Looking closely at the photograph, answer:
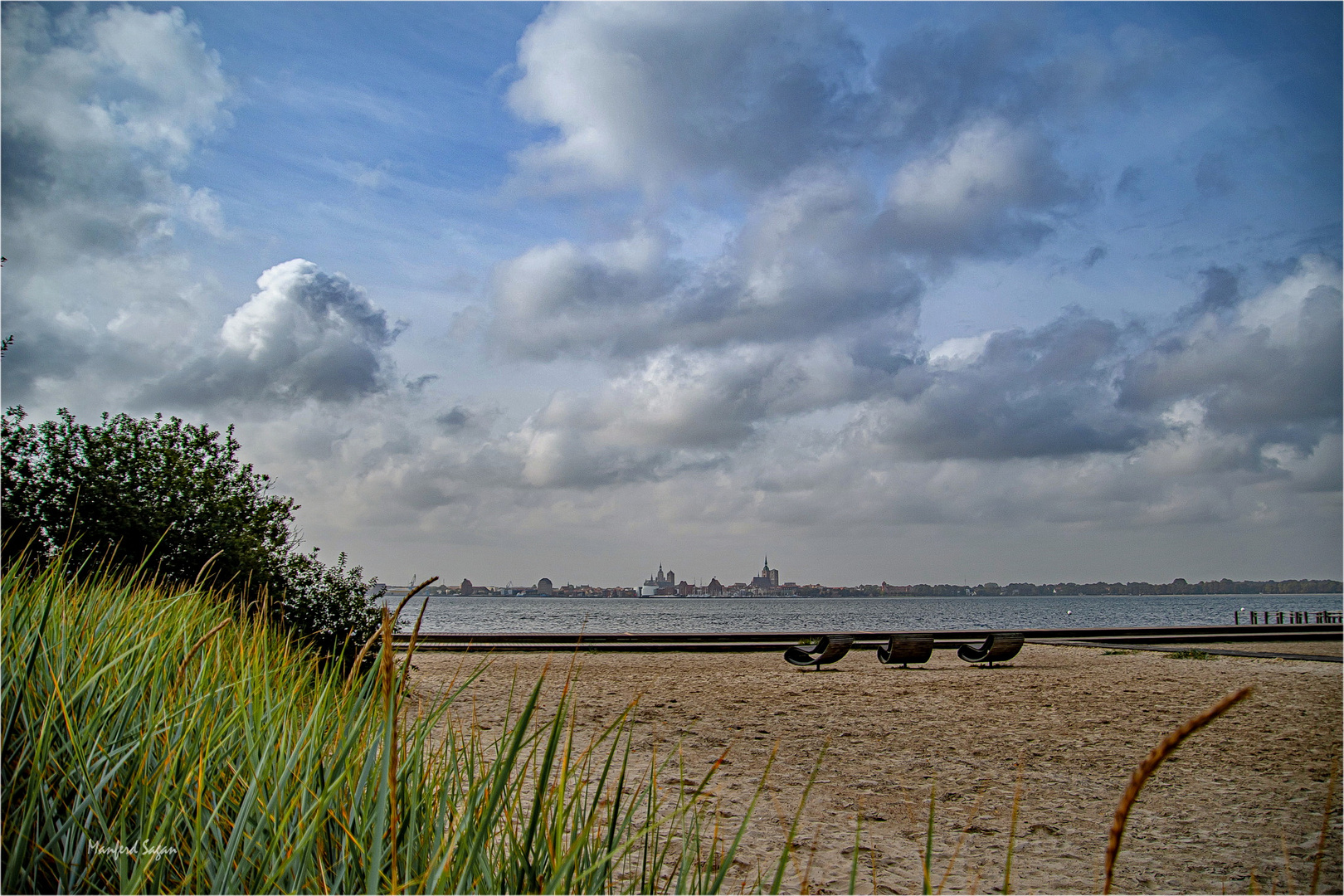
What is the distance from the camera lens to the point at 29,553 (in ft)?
27.8

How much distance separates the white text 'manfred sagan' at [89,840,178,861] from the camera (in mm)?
2137

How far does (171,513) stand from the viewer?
1032 centimetres

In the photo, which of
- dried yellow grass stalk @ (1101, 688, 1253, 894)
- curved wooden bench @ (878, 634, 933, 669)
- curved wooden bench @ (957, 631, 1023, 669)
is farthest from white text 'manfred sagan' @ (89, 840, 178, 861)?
curved wooden bench @ (957, 631, 1023, 669)

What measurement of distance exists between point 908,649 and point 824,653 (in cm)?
174

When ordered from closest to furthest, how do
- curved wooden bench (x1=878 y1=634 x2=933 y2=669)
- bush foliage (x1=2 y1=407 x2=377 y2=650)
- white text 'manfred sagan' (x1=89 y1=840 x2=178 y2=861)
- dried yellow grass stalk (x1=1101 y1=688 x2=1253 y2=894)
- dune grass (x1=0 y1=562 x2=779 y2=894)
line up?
dried yellow grass stalk (x1=1101 y1=688 x2=1253 y2=894) < dune grass (x1=0 y1=562 x2=779 y2=894) < white text 'manfred sagan' (x1=89 y1=840 x2=178 y2=861) < bush foliage (x1=2 y1=407 x2=377 y2=650) < curved wooden bench (x1=878 y1=634 x2=933 y2=669)

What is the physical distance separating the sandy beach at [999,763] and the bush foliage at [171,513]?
2005 millimetres

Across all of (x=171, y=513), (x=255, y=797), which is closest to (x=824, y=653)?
(x=171, y=513)

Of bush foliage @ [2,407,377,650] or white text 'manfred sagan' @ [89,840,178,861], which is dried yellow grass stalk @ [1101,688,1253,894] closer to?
white text 'manfred sagan' @ [89,840,178,861]

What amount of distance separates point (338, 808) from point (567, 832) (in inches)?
109

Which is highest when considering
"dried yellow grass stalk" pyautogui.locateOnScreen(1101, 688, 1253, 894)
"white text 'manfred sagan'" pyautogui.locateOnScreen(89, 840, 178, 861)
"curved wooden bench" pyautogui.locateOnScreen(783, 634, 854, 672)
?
"dried yellow grass stalk" pyautogui.locateOnScreen(1101, 688, 1253, 894)

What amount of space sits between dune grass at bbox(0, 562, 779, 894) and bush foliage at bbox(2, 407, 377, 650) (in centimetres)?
668

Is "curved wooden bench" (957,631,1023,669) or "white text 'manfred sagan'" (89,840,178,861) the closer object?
"white text 'manfred sagan'" (89,840,178,861)

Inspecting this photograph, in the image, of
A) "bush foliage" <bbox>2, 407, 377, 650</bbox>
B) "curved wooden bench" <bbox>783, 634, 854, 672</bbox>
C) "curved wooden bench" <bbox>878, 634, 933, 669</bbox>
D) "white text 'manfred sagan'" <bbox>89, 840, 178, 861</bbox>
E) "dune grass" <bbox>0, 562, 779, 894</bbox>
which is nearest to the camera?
"dune grass" <bbox>0, 562, 779, 894</bbox>

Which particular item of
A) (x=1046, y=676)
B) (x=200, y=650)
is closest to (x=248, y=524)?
(x=200, y=650)
